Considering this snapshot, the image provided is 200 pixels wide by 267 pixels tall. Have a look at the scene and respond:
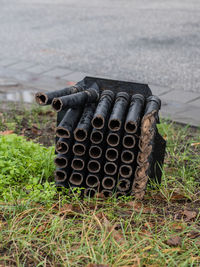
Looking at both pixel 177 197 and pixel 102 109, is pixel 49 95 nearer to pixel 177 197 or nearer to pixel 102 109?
pixel 102 109

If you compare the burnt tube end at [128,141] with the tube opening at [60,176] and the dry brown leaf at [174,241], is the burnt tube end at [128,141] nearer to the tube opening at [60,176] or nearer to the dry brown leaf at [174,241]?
the tube opening at [60,176]

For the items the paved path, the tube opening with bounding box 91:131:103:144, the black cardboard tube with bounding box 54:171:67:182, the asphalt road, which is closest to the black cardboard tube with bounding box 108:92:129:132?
the tube opening with bounding box 91:131:103:144

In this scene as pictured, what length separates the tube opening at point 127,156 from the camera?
2991 mm

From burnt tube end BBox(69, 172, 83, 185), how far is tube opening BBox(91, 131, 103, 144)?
26 cm

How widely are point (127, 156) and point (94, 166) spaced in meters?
0.24

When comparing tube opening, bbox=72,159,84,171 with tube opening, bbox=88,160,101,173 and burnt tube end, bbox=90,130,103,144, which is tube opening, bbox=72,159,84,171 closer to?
tube opening, bbox=88,160,101,173

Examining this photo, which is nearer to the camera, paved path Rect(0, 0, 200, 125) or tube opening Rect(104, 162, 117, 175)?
tube opening Rect(104, 162, 117, 175)

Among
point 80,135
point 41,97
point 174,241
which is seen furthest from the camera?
point 80,135

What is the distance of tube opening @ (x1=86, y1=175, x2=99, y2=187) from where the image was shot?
10.1 ft

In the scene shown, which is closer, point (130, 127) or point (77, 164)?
point (130, 127)

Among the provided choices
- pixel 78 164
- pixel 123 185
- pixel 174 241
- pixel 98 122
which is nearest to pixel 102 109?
pixel 98 122

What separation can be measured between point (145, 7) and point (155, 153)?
950cm

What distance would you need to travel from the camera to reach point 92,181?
313cm

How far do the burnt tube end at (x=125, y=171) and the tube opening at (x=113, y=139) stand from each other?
0.55ft
